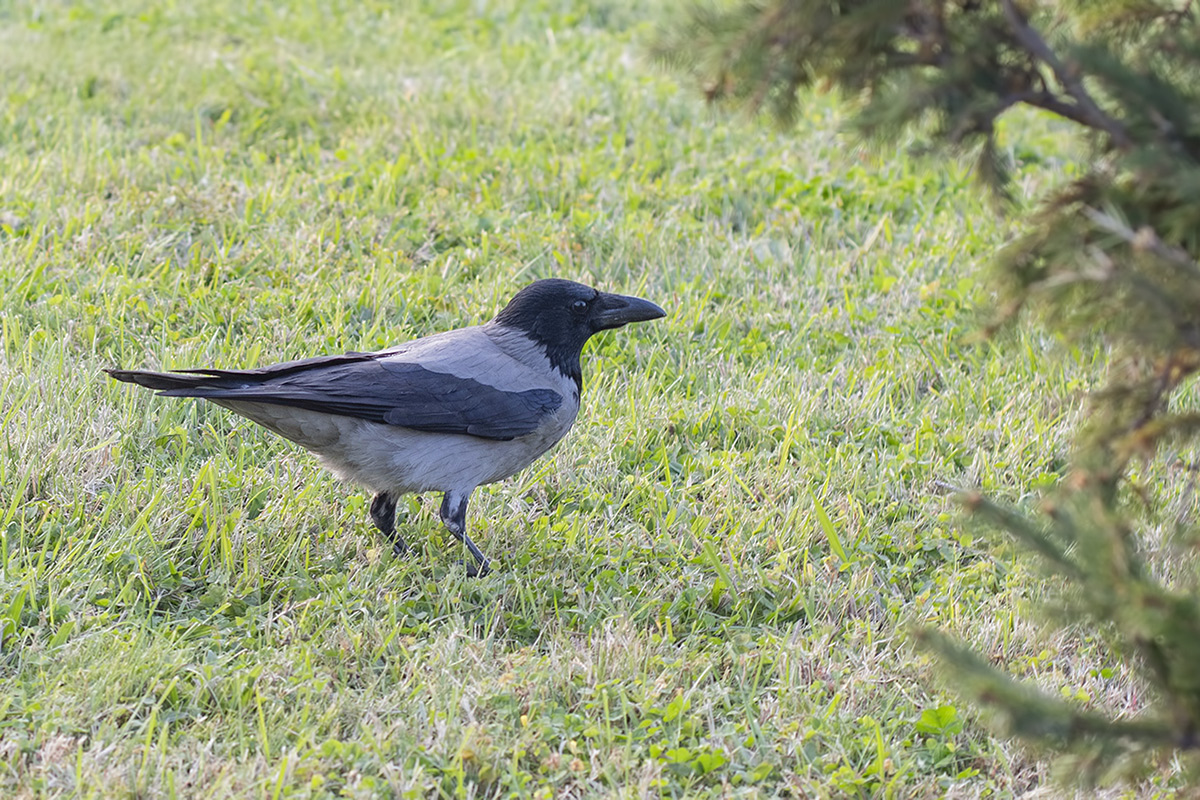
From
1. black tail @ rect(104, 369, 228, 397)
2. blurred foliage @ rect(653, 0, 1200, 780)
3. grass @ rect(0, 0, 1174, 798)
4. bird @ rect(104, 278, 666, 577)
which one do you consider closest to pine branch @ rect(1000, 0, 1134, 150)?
blurred foliage @ rect(653, 0, 1200, 780)

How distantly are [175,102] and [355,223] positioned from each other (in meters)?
2.28

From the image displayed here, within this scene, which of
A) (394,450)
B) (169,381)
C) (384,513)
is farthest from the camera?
(384,513)

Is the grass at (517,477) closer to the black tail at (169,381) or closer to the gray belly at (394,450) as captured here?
the gray belly at (394,450)

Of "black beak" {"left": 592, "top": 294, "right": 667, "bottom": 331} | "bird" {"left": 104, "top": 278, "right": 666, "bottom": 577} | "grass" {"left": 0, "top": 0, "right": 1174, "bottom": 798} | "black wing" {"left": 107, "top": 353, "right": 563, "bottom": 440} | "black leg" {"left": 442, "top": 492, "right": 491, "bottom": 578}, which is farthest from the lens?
"black beak" {"left": 592, "top": 294, "right": 667, "bottom": 331}

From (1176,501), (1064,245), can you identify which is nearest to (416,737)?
(1064,245)

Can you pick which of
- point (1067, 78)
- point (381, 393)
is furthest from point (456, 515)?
point (1067, 78)

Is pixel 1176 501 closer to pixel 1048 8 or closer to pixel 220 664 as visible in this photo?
pixel 1048 8

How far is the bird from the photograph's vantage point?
4559 mm

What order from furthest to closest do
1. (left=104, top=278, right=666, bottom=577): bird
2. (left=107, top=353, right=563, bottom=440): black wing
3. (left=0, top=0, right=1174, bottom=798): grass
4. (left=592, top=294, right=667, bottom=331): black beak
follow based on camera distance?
(left=592, top=294, right=667, bottom=331): black beak → (left=104, top=278, right=666, bottom=577): bird → (left=107, top=353, right=563, bottom=440): black wing → (left=0, top=0, right=1174, bottom=798): grass

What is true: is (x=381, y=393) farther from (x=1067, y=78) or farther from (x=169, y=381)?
(x=1067, y=78)

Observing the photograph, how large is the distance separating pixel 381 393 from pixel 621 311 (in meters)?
1.21

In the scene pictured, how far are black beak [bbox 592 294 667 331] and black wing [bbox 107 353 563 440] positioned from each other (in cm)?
54

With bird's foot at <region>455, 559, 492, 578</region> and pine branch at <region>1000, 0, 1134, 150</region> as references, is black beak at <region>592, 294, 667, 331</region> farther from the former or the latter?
pine branch at <region>1000, 0, 1134, 150</region>

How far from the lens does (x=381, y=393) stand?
15.5 feet
